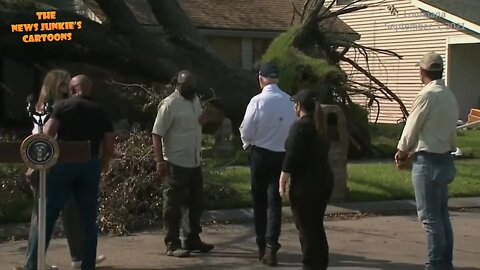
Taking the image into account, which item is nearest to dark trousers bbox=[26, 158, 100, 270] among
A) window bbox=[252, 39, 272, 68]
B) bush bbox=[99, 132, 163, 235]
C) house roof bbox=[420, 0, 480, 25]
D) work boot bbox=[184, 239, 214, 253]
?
work boot bbox=[184, 239, 214, 253]

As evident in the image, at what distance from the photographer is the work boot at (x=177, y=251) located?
804 centimetres

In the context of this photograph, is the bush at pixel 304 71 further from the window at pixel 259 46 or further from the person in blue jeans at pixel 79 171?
the window at pixel 259 46

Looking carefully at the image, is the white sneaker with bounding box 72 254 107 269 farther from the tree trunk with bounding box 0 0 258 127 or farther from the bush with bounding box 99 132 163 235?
the tree trunk with bounding box 0 0 258 127

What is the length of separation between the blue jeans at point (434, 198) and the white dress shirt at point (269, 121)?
1313 millimetres

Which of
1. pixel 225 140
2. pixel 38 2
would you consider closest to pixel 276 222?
pixel 225 140

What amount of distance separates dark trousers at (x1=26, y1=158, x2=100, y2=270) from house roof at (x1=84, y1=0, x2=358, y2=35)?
16401mm

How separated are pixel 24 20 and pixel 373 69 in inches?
597

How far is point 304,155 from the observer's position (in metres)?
6.71

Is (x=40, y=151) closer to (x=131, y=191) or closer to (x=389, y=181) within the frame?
(x=131, y=191)

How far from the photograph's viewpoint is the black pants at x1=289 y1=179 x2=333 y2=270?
675cm

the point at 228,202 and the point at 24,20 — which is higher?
the point at 24,20

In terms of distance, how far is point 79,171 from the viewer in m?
6.78

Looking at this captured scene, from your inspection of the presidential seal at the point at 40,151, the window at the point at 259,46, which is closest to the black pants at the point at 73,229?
the presidential seal at the point at 40,151

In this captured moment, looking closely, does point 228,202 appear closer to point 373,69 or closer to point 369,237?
point 369,237
